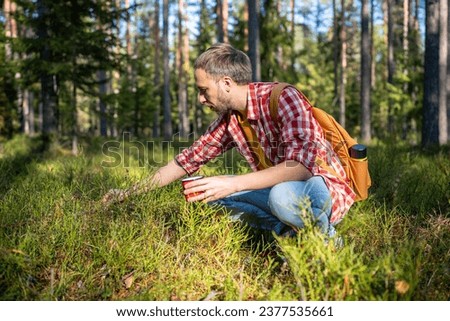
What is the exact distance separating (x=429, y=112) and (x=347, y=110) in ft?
63.6

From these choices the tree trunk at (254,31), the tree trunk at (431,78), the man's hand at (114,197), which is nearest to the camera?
the man's hand at (114,197)

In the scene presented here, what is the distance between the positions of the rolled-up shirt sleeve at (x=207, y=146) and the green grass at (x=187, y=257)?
0.32m

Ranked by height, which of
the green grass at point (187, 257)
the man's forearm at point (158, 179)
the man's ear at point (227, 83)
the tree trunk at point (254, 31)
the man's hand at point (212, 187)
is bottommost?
the green grass at point (187, 257)

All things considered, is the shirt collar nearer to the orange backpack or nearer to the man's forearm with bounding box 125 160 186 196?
the orange backpack

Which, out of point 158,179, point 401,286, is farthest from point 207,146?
point 401,286

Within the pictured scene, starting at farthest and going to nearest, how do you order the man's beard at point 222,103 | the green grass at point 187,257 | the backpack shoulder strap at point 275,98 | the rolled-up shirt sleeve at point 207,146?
the rolled-up shirt sleeve at point 207,146 → the man's beard at point 222,103 → the backpack shoulder strap at point 275,98 → the green grass at point 187,257

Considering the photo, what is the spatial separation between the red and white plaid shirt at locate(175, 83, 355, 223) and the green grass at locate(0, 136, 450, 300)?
0.24 meters

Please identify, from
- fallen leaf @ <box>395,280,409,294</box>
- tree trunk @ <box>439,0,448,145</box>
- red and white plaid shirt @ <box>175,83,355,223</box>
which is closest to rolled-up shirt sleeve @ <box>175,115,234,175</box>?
red and white plaid shirt @ <box>175,83,355,223</box>

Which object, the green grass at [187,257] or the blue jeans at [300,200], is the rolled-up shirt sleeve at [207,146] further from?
the blue jeans at [300,200]

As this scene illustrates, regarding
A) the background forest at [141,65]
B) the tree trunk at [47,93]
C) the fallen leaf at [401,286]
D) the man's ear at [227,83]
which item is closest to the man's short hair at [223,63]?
the man's ear at [227,83]

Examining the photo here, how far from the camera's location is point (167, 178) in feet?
10.4

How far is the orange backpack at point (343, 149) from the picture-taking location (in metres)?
2.54

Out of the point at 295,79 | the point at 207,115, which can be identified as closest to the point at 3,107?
the point at 295,79

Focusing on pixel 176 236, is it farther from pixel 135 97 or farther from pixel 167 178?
pixel 135 97
